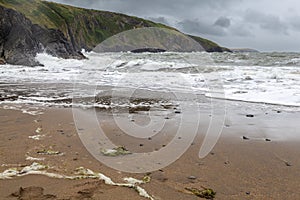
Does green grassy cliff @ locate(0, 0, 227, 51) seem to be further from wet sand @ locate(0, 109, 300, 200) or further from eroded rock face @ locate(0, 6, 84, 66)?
wet sand @ locate(0, 109, 300, 200)

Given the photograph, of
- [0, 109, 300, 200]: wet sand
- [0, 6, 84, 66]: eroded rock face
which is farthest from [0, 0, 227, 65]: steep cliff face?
[0, 109, 300, 200]: wet sand

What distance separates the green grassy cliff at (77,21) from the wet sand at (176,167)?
56.2 metres

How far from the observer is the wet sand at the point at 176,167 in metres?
2.82

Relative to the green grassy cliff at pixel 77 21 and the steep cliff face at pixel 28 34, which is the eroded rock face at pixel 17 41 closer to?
the steep cliff face at pixel 28 34

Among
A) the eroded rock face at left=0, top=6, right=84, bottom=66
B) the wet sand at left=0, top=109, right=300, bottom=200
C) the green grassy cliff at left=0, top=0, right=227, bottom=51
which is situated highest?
the green grassy cliff at left=0, top=0, right=227, bottom=51

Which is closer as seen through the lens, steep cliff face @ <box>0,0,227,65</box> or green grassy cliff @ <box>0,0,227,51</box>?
steep cliff face @ <box>0,0,227,65</box>

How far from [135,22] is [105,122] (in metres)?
150

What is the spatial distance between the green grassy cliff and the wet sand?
56.2 meters

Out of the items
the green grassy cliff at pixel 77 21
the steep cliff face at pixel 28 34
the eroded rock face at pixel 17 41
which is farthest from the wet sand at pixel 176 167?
the green grassy cliff at pixel 77 21

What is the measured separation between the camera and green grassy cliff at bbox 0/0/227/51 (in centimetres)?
6631

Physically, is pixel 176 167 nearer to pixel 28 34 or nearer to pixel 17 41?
pixel 17 41

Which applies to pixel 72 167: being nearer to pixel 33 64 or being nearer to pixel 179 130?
pixel 179 130

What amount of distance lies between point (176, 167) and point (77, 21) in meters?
111

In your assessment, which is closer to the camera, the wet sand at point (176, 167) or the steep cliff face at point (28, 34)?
the wet sand at point (176, 167)
